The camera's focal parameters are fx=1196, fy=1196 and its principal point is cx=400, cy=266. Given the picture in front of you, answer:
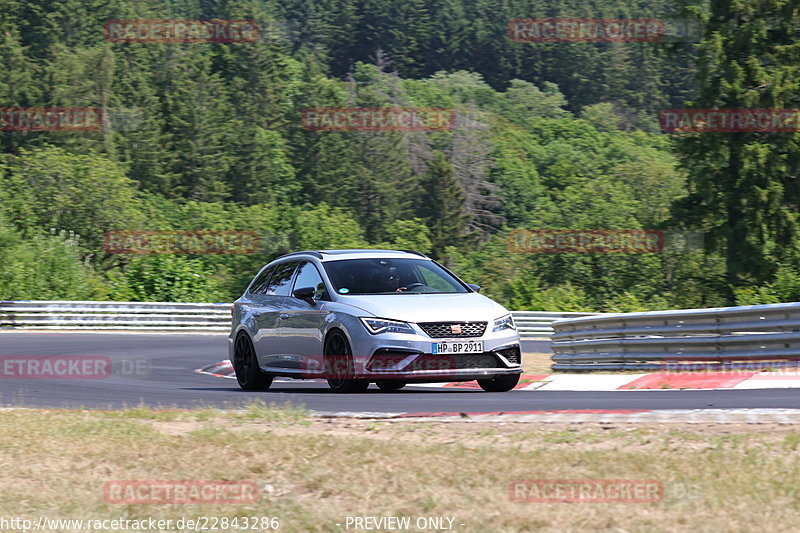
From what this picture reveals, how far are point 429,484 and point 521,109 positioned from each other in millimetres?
128211

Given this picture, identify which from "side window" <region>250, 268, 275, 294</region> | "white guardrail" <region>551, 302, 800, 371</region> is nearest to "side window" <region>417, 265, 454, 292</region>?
"side window" <region>250, 268, 275, 294</region>

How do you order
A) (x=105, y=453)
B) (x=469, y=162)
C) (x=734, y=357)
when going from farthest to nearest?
(x=469, y=162), (x=734, y=357), (x=105, y=453)

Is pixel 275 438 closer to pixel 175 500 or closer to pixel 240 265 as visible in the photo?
pixel 175 500

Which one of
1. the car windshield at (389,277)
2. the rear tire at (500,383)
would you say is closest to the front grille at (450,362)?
the rear tire at (500,383)

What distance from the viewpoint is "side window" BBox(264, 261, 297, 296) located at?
13875mm

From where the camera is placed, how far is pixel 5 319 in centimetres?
3097

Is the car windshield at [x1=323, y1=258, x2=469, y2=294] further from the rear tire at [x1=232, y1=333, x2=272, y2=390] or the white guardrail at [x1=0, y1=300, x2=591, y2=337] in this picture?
the white guardrail at [x1=0, y1=300, x2=591, y2=337]

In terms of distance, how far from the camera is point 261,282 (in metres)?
14.7

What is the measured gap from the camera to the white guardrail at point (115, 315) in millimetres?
31078

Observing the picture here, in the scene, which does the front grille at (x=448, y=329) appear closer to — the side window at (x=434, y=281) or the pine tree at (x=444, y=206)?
the side window at (x=434, y=281)

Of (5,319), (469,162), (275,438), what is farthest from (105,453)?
(469,162)

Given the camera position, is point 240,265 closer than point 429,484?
No

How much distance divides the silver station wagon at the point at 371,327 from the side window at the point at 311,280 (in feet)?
0.05

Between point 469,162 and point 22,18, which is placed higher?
point 22,18
